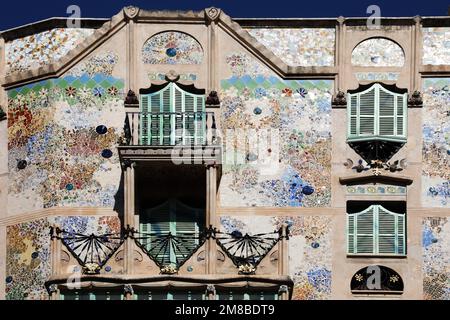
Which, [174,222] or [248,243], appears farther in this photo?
[174,222]

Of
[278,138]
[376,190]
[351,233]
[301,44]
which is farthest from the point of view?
[301,44]

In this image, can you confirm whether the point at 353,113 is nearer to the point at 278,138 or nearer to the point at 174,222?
the point at 278,138

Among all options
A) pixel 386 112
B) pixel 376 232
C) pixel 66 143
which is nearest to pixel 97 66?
pixel 66 143

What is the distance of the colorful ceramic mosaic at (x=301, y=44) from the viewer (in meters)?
58.7

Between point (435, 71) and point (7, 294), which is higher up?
point (435, 71)

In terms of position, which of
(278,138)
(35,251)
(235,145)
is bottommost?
(35,251)

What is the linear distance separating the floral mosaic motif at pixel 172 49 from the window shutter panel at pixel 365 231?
5.27m

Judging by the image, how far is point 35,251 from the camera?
188 feet

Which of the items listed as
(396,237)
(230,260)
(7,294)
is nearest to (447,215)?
(396,237)

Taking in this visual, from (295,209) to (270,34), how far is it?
4.33 meters

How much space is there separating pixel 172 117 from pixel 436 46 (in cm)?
646
